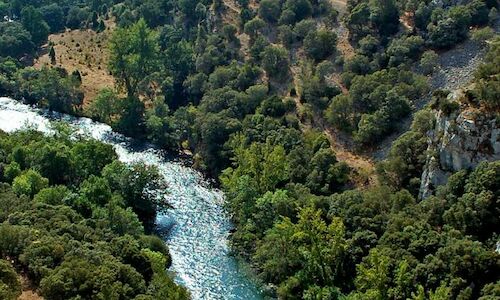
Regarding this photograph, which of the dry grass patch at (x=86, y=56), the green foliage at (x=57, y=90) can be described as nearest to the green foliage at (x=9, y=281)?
the green foliage at (x=57, y=90)

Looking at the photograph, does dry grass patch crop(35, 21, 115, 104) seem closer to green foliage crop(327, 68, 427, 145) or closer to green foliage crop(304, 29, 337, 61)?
green foliage crop(304, 29, 337, 61)

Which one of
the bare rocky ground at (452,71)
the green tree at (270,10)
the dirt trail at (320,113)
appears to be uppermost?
the bare rocky ground at (452,71)

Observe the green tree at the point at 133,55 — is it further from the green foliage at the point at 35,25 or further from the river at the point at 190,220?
the green foliage at the point at 35,25

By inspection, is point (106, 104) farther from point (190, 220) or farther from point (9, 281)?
point (9, 281)

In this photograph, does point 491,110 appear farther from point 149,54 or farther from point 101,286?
point 149,54

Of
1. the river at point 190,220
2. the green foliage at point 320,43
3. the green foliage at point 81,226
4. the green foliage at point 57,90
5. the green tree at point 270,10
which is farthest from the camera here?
the green tree at point 270,10

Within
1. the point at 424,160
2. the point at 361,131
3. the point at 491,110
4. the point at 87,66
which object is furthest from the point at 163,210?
the point at 87,66
